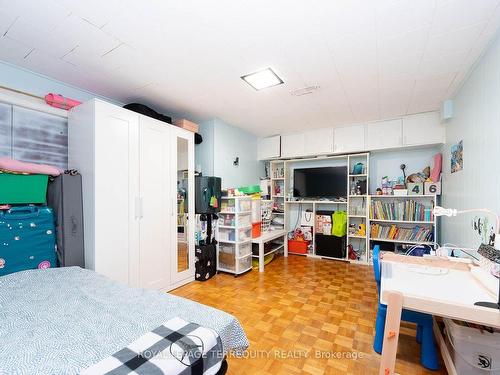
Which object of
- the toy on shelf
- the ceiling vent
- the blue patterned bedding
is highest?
the ceiling vent

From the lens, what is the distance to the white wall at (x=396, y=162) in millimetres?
3889

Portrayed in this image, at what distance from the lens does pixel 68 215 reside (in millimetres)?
2203

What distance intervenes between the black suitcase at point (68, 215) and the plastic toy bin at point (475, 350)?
9.89ft

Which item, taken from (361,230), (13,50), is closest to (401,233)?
(361,230)

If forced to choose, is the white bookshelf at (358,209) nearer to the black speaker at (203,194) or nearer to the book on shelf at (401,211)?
the book on shelf at (401,211)

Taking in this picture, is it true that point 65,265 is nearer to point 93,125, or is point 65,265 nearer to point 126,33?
point 93,125

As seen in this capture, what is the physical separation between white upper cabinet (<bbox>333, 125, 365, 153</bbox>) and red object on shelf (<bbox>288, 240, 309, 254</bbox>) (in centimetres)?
186

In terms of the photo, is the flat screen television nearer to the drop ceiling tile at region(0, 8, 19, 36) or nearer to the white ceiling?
the white ceiling

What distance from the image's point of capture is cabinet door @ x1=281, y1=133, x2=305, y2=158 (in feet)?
14.8

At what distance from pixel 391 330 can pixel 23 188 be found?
2.95 m

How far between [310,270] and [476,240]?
6.86ft

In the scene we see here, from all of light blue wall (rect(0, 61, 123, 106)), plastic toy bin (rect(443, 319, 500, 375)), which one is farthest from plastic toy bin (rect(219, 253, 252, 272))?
light blue wall (rect(0, 61, 123, 106))

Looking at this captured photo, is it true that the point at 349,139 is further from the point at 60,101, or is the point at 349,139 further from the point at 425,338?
the point at 60,101

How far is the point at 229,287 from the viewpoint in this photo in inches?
119
